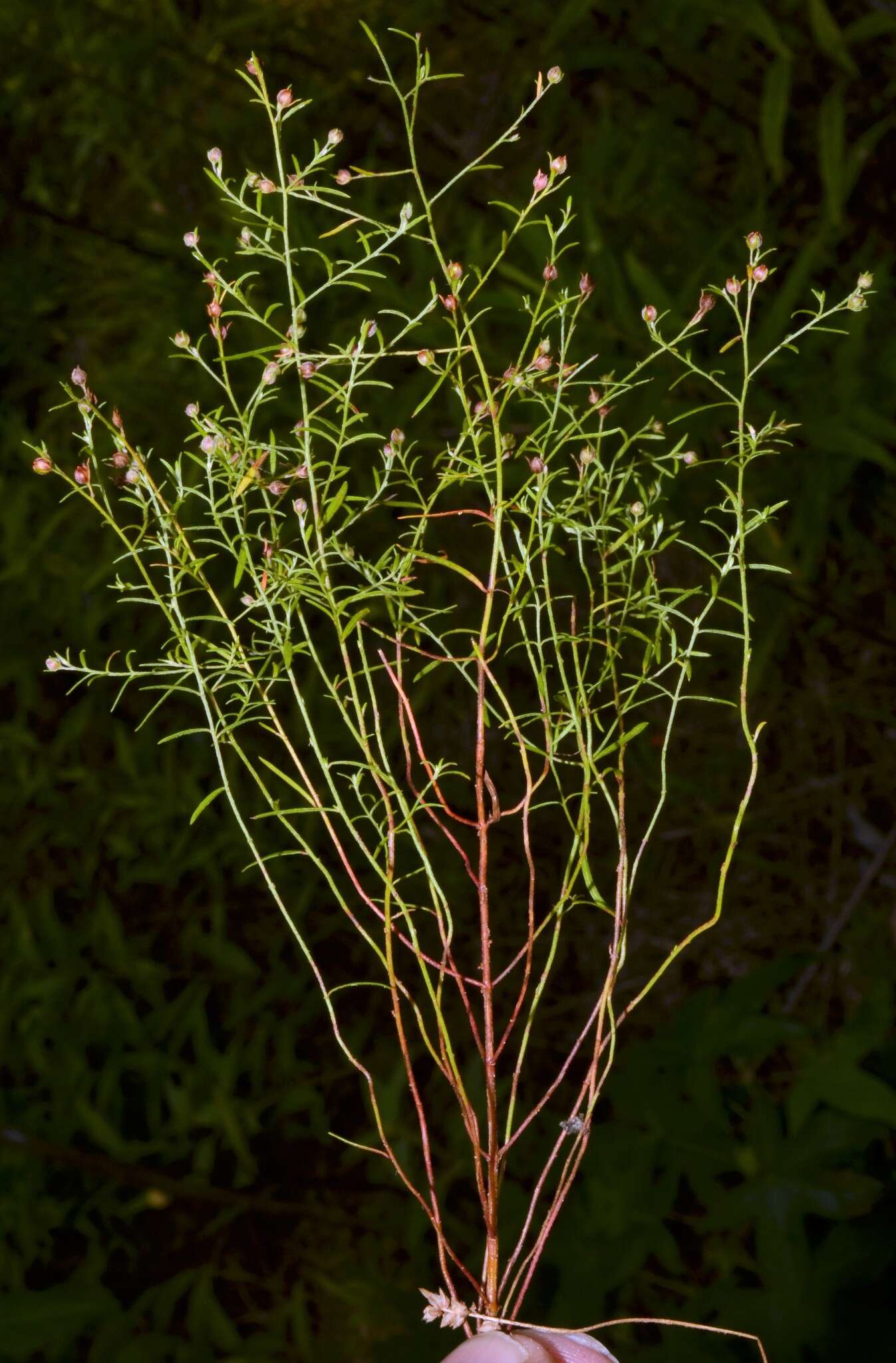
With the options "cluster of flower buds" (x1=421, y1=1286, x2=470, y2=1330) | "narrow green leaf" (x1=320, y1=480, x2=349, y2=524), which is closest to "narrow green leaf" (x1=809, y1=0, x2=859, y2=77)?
"narrow green leaf" (x1=320, y1=480, x2=349, y2=524)

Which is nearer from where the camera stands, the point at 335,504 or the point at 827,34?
the point at 335,504

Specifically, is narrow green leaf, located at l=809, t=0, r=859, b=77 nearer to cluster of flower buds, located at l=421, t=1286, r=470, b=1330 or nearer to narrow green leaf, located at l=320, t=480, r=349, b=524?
narrow green leaf, located at l=320, t=480, r=349, b=524

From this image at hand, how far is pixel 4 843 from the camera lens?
115cm

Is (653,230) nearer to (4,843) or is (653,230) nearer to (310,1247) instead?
(4,843)

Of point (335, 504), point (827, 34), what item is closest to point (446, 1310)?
point (335, 504)

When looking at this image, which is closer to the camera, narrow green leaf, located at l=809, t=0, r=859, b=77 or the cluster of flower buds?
the cluster of flower buds

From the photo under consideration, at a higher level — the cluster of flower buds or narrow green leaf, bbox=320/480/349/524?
narrow green leaf, bbox=320/480/349/524

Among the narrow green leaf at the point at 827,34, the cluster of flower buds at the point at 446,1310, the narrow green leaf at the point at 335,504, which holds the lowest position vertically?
the cluster of flower buds at the point at 446,1310

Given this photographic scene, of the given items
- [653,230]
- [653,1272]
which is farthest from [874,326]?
[653,1272]

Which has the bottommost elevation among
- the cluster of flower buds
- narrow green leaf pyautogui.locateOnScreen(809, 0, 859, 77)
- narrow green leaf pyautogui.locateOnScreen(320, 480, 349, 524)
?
the cluster of flower buds

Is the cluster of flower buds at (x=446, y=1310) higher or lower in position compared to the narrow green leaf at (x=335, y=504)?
lower

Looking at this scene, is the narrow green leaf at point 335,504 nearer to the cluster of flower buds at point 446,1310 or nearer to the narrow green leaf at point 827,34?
the cluster of flower buds at point 446,1310

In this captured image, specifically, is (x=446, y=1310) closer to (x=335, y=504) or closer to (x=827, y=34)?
(x=335, y=504)

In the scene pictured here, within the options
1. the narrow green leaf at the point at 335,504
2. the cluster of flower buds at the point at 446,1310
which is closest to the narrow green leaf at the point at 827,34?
the narrow green leaf at the point at 335,504
